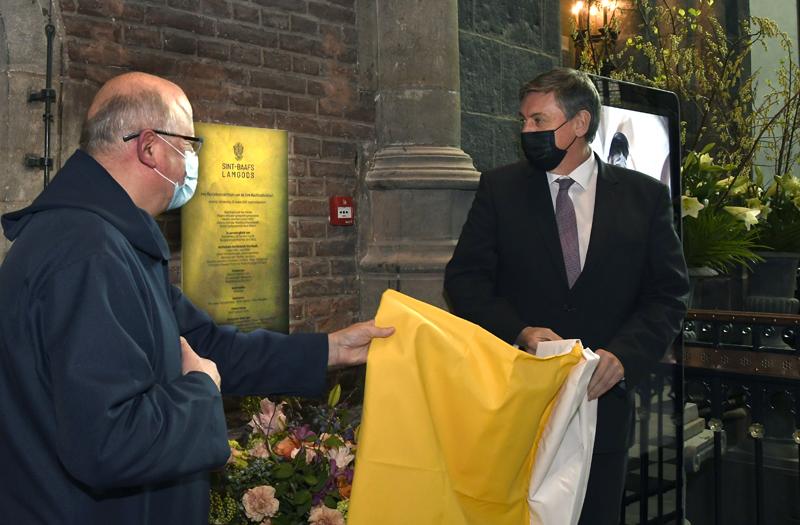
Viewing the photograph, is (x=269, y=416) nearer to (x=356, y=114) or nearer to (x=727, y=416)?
(x=356, y=114)

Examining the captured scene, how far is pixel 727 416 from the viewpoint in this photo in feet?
16.2

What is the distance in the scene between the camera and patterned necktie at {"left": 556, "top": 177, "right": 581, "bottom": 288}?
2314 mm

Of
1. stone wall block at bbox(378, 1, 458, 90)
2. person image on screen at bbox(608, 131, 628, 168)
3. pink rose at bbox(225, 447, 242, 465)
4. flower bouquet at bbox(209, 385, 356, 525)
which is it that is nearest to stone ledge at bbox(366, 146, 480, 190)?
stone wall block at bbox(378, 1, 458, 90)

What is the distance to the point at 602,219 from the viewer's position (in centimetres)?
232

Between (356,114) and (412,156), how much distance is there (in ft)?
1.31

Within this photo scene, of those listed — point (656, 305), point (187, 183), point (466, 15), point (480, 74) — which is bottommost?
point (656, 305)

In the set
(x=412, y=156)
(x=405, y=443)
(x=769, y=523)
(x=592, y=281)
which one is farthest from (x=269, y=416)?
(x=769, y=523)

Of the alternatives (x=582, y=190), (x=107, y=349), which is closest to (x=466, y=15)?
(x=582, y=190)

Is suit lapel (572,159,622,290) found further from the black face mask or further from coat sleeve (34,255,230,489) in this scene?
coat sleeve (34,255,230,489)

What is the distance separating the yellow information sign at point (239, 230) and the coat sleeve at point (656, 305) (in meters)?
1.89

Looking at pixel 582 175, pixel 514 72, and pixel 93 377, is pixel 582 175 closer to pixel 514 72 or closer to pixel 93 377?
pixel 93 377

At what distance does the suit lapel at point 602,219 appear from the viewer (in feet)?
7.49

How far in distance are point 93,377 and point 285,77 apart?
2708mm

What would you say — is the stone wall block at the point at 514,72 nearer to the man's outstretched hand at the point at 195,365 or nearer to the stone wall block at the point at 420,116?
the stone wall block at the point at 420,116
